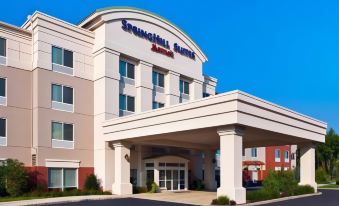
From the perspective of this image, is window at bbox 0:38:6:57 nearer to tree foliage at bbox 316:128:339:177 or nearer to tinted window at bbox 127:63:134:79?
tinted window at bbox 127:63:134:79

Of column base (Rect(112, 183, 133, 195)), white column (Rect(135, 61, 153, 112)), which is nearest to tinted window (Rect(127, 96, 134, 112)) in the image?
white column (Rect(135, 61, 153, 112))

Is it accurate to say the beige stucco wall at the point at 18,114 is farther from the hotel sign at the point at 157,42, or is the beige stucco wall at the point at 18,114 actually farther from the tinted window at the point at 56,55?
the hotel sign at the point at 157,42

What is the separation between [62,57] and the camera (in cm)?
3031

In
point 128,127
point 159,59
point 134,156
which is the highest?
point 159,59

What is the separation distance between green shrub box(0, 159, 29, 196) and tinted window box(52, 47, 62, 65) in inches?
317

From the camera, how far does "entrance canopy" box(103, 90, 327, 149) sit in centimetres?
2238

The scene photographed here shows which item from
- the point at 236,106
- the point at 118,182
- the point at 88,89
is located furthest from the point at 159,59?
the point at 236,106

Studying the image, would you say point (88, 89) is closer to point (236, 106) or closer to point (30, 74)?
point (30, 74)

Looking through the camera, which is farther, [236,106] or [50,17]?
[50,17]

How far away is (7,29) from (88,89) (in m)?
7.42

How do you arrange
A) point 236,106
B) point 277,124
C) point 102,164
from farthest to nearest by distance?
point 102,164 → point 277,124 → point 236,106

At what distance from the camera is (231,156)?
22281 millimetres

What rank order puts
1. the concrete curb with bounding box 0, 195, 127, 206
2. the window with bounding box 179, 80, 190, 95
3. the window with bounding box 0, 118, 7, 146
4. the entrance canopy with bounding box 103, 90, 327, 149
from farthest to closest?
the window with bounding box 179, 80, 190, 95 → the window with bounding box 0, 118, 7, 146 → the entrance canopy with bounding box 103, 90, 327, 149 → the concrete curb with bounding box 0, 195, 127, 206

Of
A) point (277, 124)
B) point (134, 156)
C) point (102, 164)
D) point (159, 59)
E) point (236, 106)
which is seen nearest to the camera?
point (236, 106)
